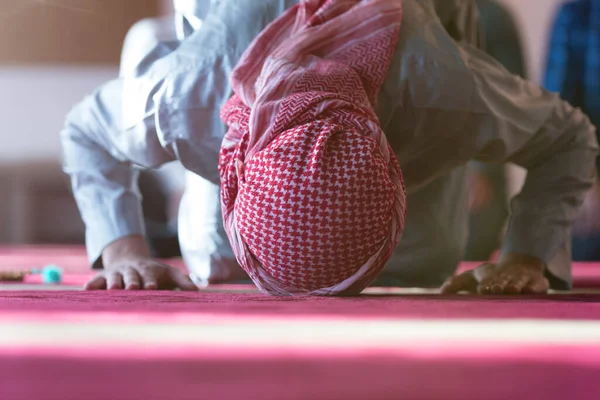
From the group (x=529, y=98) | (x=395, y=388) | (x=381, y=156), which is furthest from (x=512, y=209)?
(x=395, y=388)

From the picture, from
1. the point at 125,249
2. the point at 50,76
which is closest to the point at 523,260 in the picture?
the point at 125,249

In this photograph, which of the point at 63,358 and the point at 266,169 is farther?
the point at 266,169

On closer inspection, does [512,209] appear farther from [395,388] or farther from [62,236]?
[62,236]

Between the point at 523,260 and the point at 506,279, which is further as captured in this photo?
the point at 523,260

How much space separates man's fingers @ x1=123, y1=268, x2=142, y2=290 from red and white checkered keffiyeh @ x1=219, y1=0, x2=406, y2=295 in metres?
0.26

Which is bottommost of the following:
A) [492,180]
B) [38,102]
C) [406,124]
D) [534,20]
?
[492,180]

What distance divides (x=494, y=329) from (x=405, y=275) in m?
0.79

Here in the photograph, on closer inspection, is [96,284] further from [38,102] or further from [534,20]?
[38,102]

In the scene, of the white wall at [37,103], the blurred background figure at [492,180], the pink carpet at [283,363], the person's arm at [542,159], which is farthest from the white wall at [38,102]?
the pink carpet at [283,363]

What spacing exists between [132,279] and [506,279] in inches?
19.4

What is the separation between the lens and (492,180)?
240 centimetres

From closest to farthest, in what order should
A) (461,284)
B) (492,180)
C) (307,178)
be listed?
1. (307,178)
2. (461,284)
3. (492,180)

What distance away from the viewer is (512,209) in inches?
44.6

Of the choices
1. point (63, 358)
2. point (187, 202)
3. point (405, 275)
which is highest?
point (63, 358)
